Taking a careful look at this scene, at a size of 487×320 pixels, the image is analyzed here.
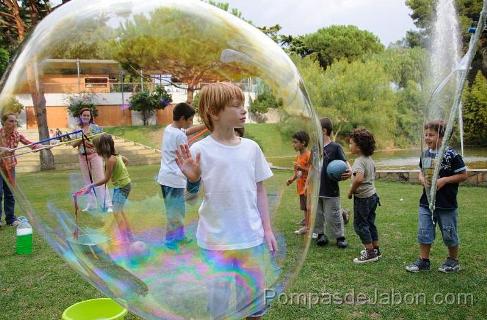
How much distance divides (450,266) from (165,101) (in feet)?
11.4

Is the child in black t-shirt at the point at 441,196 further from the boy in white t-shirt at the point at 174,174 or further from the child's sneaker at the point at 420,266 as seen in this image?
the boy in white t-shirt at the point at 174,174

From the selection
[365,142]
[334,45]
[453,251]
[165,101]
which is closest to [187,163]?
[165,101]

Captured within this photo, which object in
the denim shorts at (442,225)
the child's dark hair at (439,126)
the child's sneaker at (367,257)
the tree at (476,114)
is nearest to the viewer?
the child's dark hair at (439,126)

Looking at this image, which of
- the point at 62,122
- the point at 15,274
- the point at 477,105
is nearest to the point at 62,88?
the point at 62,122

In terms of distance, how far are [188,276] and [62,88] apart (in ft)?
3.82

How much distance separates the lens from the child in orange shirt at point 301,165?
2.42 metres

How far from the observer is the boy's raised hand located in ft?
7.20


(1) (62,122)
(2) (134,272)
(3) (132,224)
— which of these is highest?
(1) (62,122)

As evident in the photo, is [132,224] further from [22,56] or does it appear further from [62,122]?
[22,56]

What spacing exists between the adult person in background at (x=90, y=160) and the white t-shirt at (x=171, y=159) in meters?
0.34

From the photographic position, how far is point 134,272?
2.53 m

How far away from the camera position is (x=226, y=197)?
226 cm

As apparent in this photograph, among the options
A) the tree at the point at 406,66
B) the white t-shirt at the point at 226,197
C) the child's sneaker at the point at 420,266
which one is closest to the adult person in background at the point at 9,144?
the white t-shirt at the point at 226,197

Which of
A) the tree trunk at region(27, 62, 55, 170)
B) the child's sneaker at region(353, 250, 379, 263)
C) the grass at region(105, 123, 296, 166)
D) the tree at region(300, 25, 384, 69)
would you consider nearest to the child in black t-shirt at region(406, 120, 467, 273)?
the child's sneaker at region(353, 250, 379, 263)
